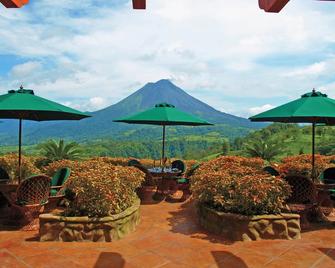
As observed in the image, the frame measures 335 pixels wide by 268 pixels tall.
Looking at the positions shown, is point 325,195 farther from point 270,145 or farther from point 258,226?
point 270,145

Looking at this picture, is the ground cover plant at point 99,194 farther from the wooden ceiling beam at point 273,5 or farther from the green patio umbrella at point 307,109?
the wooden ceiling beam at point 273,5

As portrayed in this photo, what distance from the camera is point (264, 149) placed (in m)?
14.0

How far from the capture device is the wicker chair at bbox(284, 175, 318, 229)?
5.21m

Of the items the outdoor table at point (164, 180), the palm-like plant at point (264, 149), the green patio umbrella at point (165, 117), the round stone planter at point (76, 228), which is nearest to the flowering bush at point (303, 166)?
the green patio umbrella at point (165, 117)

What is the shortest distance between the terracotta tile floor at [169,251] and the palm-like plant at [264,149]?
903 centimetres

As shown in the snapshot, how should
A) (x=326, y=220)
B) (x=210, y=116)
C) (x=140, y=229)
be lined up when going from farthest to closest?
(x=210, y=116) < (x=326, y=220) < (x=140, y=229)

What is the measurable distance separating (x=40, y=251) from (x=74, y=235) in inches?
18.8

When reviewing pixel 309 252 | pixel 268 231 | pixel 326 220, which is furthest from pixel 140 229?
pixel 326 220

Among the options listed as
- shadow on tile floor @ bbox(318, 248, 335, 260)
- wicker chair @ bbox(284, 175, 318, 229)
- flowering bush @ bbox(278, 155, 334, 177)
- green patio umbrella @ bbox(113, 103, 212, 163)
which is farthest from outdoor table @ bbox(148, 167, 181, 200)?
shadow on tile floor @ bbox(318, 248, 335, 260)

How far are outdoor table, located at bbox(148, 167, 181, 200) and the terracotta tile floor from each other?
2651mm

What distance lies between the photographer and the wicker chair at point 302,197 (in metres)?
5.21

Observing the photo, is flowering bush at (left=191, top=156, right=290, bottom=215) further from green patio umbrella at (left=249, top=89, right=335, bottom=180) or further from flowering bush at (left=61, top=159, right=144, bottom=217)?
flowering bush at (left=61, top=159, right=144, bottom=217)

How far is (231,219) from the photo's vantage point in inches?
181

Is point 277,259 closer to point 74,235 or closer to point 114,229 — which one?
point 114,229
